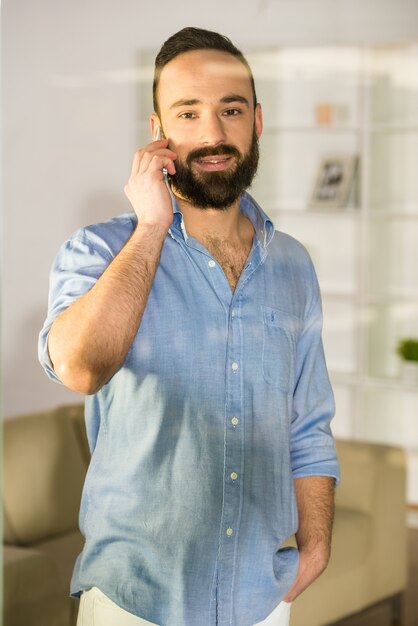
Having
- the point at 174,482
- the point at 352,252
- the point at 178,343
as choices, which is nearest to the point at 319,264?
the point at 352,252

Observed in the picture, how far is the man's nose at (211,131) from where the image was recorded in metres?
1.30

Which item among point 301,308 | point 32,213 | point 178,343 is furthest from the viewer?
point 32,213

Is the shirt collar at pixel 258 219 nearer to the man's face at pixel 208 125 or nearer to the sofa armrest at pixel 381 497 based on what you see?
the man's face at pixel 208 125

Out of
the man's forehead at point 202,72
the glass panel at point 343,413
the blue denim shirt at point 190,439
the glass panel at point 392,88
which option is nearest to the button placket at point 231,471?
the blue denim shirt at point 190,439

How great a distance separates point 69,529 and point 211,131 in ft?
2.21

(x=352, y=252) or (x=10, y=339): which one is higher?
(x=352, y=252)

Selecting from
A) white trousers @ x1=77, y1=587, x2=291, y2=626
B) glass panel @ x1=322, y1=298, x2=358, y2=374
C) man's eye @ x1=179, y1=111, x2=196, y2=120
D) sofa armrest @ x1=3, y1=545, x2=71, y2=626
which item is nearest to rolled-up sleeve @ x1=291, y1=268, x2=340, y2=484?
glass panel @ x1=322, y1=298, x2=358, y2=374

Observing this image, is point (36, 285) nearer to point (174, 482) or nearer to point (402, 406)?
point (174, 482)

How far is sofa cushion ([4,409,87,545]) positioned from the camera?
1425mm

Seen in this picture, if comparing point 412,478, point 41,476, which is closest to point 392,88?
point 412,478

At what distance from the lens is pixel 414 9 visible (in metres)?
1.50

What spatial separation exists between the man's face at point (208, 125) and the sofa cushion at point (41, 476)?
0.44 m

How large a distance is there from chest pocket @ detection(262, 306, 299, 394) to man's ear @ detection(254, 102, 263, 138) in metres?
0.28

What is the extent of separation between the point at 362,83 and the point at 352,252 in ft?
0.92
